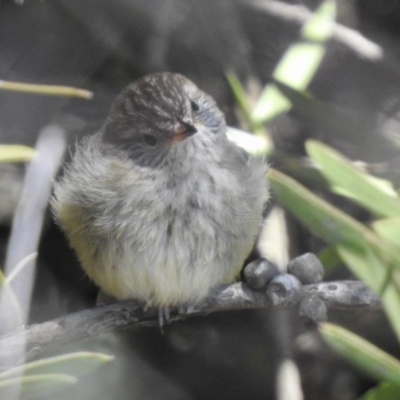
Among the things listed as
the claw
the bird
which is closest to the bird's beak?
the bird

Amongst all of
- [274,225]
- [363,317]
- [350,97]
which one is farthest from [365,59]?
[363,317]

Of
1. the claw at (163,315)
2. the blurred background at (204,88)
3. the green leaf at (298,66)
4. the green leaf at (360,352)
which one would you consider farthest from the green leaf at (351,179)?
the blurred background at (204,88)

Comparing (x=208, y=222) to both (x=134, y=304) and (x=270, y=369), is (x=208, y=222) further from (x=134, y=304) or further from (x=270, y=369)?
(x=270, y=369)

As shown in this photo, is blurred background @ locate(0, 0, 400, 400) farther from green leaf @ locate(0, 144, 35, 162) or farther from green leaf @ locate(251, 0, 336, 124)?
green leaf @ locate(0, 144, 35, 162)

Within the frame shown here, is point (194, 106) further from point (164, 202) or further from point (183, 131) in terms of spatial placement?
point (164, 202)

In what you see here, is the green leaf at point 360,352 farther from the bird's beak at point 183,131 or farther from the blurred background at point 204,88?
the blurred background at point 204,88

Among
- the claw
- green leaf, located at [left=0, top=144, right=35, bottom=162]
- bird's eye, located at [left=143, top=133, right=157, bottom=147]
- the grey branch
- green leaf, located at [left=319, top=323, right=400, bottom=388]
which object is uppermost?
bird's eye, located at [left=143, top=133, right=157, bottom=147]
